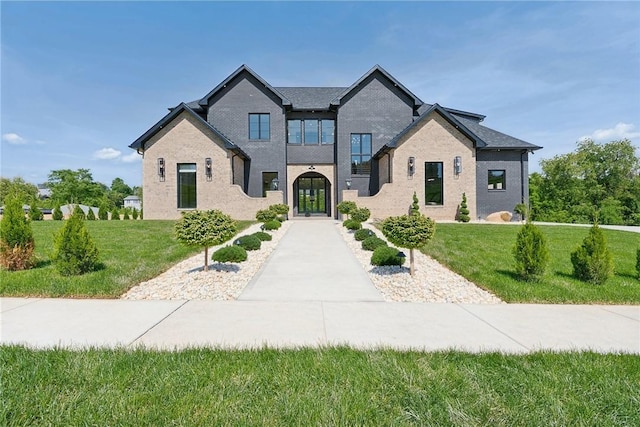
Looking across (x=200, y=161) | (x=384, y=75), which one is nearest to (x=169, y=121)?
(x=200, y=161)

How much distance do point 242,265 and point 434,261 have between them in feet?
17.4

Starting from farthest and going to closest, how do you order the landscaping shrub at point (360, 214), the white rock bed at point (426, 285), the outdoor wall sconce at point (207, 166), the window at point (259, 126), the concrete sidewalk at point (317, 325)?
the window at point (259, 126) < the outdoor wall sconce at point (207, 166) < the landscaping shrub at point (360, 214) < the white rock bed at point (426, 285) < the concrete sidewalk at point (317, 325)

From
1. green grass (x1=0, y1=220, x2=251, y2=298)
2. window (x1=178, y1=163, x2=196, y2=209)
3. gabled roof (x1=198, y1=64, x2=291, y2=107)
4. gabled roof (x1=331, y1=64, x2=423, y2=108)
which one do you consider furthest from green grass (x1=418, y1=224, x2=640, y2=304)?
window (x1=178, y1=163, x2=196, y2=209)

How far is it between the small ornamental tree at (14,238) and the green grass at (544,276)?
980 cm

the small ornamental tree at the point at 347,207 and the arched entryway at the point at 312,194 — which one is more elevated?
the arched entryway at the point at 312,194

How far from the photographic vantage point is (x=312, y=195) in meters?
23.9

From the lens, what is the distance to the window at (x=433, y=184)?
20125 millimetres

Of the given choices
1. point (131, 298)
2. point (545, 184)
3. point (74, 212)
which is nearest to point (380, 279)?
point (131, 298)

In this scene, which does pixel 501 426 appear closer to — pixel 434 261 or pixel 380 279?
pixel 380 279

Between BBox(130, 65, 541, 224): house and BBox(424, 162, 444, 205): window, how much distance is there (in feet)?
0.21

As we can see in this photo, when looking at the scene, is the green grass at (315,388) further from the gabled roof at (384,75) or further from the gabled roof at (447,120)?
the gabled roof at (384,75)

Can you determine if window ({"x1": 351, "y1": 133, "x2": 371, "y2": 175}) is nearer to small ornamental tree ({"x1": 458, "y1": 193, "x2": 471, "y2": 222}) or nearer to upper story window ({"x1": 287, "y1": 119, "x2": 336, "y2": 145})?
upper story window ({"x1": 287, "y1": 119, "x2": 336, "y2": 145})

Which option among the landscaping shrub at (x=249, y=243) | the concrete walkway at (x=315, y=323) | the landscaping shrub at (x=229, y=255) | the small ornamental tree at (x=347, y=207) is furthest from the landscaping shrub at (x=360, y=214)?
the concrete walkway at (x=315, y=323)

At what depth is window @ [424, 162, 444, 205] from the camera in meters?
20.1
